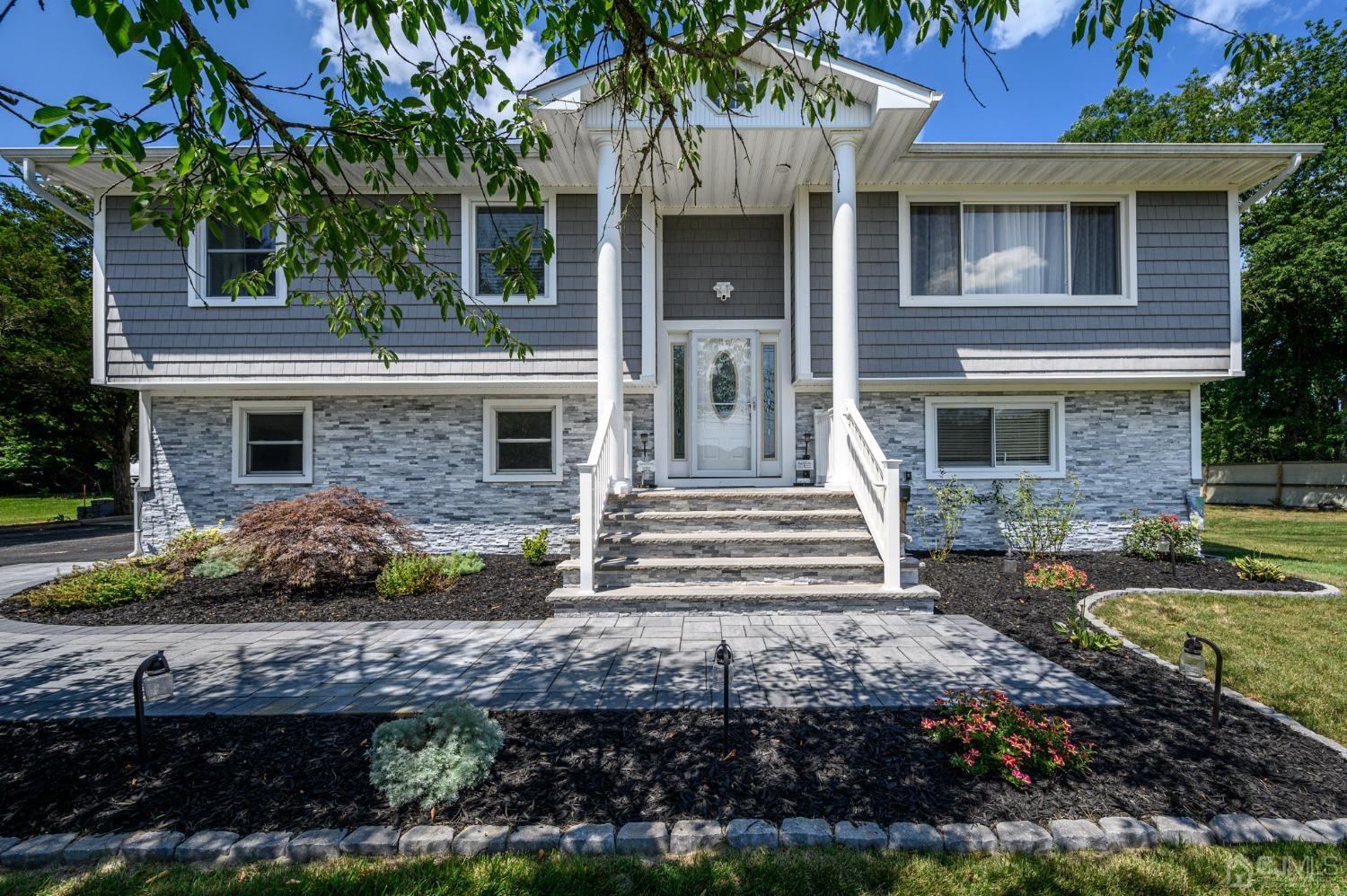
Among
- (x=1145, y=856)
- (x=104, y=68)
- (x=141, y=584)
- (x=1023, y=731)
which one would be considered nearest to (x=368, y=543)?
(x=141, y=584)

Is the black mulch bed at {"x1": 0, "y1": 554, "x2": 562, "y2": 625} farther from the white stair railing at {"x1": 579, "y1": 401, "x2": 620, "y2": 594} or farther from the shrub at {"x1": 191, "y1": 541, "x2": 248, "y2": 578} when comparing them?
the white stair railing at {"x1": 579, "y1": 401, "x2": 620, "y2": 594}

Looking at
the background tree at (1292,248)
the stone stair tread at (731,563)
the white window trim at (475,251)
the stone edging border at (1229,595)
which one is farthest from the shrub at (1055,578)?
the background tree at (1292,248)

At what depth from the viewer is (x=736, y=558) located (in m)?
6.06

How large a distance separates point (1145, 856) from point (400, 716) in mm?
3715

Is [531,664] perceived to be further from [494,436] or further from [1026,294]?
[1026,294]

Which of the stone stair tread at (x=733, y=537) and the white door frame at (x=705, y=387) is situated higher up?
the white door frame at (x=705, y=387)

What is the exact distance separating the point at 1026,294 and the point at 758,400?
389 cm

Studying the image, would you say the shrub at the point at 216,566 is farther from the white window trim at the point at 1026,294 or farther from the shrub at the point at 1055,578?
the white window trim at the point at 1026,294

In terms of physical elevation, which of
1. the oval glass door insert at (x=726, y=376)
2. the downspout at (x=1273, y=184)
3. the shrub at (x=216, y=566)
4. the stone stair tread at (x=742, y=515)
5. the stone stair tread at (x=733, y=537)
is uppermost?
the downspout at (x=1273, y=184)

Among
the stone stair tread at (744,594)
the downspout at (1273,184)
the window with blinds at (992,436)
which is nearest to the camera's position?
the stone stair tread at (744,594)

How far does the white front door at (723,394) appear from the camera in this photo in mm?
8750

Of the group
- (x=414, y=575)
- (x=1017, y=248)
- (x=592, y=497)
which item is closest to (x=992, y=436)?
(x=1017, y=248)

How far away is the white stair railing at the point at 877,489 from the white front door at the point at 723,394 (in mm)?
2047

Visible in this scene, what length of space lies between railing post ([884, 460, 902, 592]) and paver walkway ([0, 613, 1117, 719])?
350 millimetres
